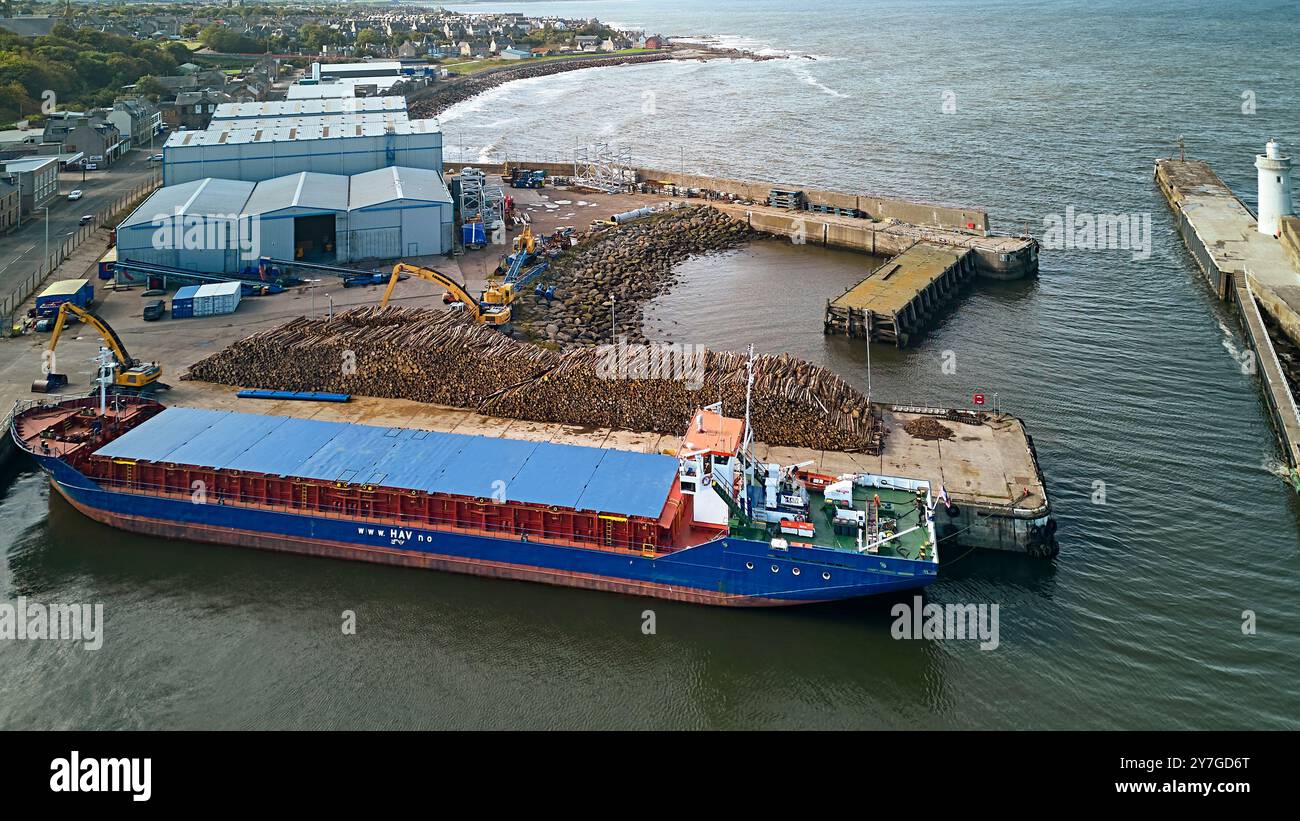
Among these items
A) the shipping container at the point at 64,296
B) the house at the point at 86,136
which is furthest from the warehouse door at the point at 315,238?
the house at the point at 86,136

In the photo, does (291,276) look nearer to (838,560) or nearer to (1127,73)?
(838,560)

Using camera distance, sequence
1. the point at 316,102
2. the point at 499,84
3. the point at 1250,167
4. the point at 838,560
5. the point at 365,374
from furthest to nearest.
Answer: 1. the point at 499,84
2. the point at 316,102
3. the point at 1250,167
4. the point at 365,374
5. the point at 838,560

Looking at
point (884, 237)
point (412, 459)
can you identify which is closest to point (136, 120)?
point (884, 237)

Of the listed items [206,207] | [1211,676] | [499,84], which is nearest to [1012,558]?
[1211,676]

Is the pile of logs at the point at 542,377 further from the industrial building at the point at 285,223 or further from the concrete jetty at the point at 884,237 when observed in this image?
the concrete jetty at the point at 884,237

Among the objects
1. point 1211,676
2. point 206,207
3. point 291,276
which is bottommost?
point 1211,676

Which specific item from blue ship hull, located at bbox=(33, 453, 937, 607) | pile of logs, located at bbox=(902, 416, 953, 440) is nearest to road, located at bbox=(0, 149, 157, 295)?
blue ship hull, located at bbox=(33, 453, 937, 607)

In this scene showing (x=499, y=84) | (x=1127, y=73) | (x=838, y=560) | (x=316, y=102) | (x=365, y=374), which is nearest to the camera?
(x=838, y=560)
